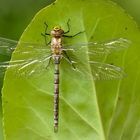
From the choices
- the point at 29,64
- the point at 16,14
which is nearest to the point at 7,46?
the point at 29,64

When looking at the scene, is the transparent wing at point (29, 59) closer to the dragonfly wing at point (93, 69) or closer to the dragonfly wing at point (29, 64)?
the dragonfly wing at point (29, 64)

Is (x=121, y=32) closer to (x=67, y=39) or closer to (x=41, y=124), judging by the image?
(x=67, y=39)

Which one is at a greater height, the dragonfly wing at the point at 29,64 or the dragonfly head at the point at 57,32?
the dragonfly head at the point at 57,32

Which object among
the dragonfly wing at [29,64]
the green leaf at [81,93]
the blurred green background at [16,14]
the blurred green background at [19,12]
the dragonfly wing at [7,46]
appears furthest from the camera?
the blurred green background at [16,14]

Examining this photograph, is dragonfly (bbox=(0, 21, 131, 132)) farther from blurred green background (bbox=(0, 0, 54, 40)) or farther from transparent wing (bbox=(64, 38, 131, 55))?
blurred green background (bbox=(0, 0, 54, 40))

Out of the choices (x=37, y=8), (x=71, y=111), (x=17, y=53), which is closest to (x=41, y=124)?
(x=71, y=111)

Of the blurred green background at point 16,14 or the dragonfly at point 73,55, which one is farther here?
the blurred green background at point 16,14

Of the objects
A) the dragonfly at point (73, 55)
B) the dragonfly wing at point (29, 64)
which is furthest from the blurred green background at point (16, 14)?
the dragonfly at point (73, 55)
